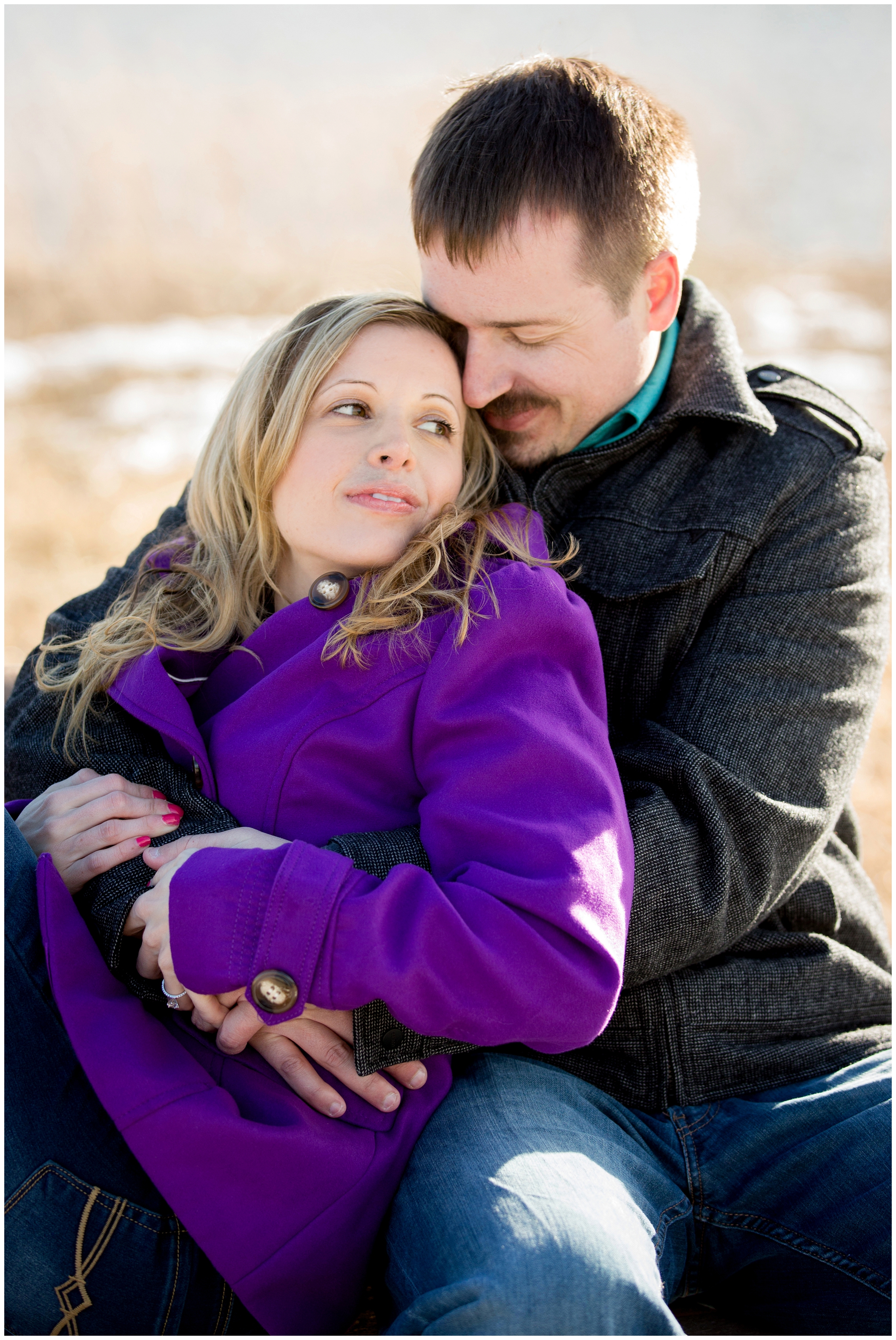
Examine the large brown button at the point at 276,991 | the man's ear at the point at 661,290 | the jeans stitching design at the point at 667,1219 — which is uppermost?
the man's ear at the point at 661,290

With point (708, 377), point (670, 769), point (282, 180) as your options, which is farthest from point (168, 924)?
point (282, 180)

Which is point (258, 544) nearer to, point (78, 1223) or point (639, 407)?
point (639, 407)

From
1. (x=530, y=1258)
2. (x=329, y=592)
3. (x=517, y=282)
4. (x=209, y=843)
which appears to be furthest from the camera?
(x=517, y=282)

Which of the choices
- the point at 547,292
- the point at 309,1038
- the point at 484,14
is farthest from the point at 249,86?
the point at 309,1038

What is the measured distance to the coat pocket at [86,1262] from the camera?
146cm

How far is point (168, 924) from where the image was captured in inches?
63.6

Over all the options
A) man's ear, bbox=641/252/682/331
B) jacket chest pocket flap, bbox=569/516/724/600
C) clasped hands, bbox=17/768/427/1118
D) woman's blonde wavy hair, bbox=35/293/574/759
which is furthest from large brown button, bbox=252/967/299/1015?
man's ear, bbox=641/252/682/331

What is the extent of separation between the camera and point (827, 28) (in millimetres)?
14188

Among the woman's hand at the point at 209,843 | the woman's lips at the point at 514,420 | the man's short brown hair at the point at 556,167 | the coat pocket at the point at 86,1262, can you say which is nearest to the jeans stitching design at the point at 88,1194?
the coat pocket at the point at 86,1262

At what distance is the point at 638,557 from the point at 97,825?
1176 mm

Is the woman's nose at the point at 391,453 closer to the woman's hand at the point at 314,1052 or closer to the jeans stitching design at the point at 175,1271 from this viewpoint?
the woman's hand at the point at 314,1052

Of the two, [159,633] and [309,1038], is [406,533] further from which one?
[309,1038]

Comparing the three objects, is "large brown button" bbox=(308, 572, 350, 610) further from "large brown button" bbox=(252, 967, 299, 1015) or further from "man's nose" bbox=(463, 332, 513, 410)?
"large brown button" bbox=(252, 967, 299, 1015)

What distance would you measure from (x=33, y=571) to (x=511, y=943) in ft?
16.8
